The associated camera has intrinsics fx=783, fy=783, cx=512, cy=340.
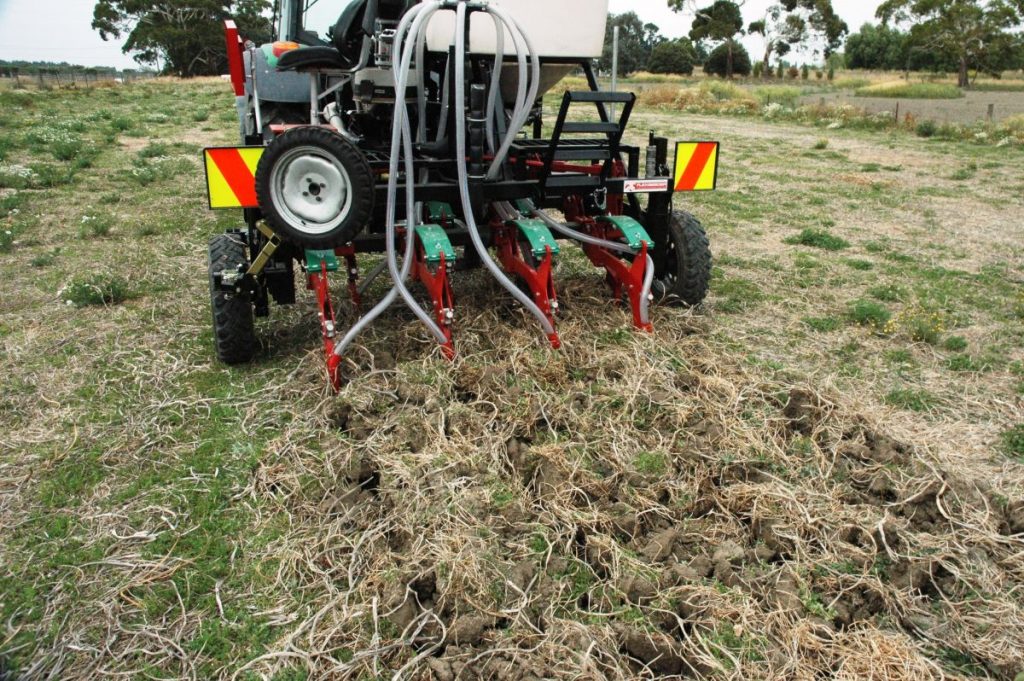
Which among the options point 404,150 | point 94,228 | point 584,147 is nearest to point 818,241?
point 584,147

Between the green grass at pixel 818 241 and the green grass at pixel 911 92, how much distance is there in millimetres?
31709

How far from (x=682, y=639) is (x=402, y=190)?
2660 millimetres

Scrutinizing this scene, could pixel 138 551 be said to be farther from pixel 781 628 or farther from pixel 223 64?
Result: pixel 223 64

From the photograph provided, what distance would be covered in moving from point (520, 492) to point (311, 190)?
1.82 metres

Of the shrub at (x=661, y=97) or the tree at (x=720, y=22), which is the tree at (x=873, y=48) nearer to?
the tree at (x=720, y=22)

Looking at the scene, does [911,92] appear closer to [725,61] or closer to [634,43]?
[725,61]

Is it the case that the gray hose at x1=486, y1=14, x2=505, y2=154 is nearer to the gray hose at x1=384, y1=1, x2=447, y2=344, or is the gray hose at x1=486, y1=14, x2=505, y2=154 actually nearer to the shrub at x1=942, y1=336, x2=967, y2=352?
the gray hose at x1=384, y1=1, x2=447, y2=344

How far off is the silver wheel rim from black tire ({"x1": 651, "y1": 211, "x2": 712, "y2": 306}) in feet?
7.01

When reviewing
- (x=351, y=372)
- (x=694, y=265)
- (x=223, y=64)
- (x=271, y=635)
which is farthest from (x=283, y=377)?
(x=223, y=64)

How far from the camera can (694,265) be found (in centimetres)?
490

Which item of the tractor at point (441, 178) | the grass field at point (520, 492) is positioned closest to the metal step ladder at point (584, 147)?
the tractor at point (441, 178)

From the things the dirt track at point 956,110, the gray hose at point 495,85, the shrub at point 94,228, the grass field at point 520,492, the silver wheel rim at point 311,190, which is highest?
the dirt track at point 956,110

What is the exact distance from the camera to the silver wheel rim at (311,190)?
12.1 feet

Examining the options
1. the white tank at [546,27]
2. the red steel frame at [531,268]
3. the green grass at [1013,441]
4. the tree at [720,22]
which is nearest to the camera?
the green grass at [1013,441]
